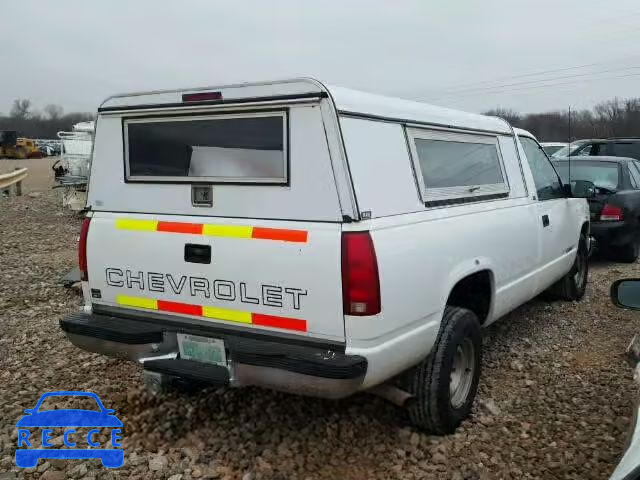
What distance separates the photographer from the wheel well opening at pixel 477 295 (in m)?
3.96

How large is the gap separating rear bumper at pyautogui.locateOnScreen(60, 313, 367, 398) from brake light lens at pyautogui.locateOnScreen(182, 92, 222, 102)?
4.12 feet

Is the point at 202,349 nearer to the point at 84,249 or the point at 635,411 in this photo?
the point at 84,249

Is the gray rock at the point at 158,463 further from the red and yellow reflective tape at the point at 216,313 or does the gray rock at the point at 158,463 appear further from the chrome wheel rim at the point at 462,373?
the chrome wheel rim at the point at 462,373

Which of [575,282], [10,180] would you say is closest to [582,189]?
[575,282]

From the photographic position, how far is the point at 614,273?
787 centimetres

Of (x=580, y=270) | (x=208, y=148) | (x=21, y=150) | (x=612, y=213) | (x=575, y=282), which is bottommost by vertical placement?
(x=575, y=282)

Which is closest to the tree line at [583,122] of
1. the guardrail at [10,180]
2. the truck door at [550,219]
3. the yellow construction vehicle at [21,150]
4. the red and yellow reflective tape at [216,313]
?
the truck door at [550,219]

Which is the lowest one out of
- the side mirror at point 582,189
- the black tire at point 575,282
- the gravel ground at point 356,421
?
the gravel ground at point 356,421

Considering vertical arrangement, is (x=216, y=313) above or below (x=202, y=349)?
above

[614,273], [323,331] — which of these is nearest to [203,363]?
[323,331]

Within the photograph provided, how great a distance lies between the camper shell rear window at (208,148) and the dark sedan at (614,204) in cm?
607

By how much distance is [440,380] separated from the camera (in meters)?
3.38

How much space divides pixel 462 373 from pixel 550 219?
6.87 feet

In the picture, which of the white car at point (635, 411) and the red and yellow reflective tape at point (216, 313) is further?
the red and yellow reflective tape at point (216, 313)
